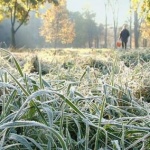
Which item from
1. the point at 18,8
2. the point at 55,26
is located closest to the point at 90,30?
the point at 55,26

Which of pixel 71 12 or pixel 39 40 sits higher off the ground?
pixel 71 12

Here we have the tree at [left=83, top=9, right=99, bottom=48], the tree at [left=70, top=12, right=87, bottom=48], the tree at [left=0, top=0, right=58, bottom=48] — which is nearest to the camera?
the tree at [left=0, top=0, right=58, bottom=48]

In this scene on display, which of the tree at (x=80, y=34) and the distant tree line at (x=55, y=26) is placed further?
the tree at (x=80, y=34)

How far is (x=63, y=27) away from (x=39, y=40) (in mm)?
18038

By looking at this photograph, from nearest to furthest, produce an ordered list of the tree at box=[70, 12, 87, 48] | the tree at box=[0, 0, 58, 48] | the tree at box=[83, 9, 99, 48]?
1. the tree at box=[0, 0, 58, 48]
2. the tree at box=[70, 12, 87, 48]
3. the tree at box=[83, 9, 99, 48]

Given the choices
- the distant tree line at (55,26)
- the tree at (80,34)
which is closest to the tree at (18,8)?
the distant tree line at (55,26)

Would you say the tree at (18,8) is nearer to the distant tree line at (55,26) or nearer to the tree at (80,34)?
the distant tree line at (55,26)

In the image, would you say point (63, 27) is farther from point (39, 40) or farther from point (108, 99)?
point (108, 99)

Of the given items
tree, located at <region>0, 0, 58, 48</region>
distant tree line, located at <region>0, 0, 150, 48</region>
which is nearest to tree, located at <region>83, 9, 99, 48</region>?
distant tree line, located at <region>0, 0, 150, 48</region>

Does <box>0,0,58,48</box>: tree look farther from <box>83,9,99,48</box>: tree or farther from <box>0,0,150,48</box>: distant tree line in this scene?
<box>83,9,99,48</box>: tree

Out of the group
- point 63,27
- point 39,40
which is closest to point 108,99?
point 63,27

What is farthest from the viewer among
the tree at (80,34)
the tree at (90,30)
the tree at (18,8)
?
→ the tree at (90,30)

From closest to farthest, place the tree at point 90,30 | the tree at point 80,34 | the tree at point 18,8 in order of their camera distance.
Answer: the tree at point 18,8 → the tree at point 80,34 → the tree at point 90,30

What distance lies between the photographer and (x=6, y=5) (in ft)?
86.5
